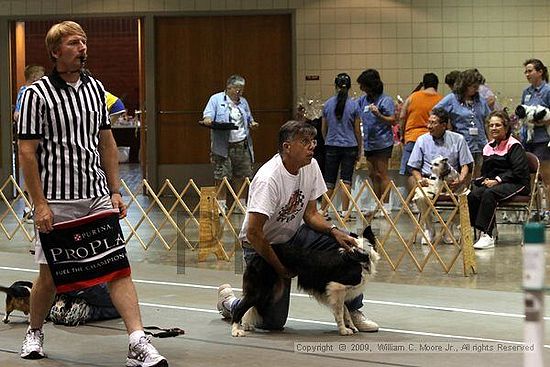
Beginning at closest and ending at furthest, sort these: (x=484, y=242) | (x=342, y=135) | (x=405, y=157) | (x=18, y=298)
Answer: (x=18, y=298) < (x=484, y=242) < (x=405, y=157) < (x=342, y=135)

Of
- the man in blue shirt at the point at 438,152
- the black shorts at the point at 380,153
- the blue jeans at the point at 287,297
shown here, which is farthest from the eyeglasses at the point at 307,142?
the black shorts at the point at 380,153

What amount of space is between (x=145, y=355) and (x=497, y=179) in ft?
16.6

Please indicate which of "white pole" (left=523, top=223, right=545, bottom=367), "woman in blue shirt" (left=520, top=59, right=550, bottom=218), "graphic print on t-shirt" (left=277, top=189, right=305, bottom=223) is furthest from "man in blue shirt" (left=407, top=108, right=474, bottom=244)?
"white pole" (left=523, top=223, right=545, bottom=367)

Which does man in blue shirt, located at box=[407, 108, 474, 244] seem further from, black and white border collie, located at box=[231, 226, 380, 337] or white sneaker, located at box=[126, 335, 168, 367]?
white sneaker, located at box=[126, 335, 168, 367]

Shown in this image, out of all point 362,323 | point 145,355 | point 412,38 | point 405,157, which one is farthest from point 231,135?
point 145,355

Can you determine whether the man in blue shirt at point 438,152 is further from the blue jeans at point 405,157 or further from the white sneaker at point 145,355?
the white sneaker at point 145,355

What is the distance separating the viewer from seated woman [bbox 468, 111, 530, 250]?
8.85 meters

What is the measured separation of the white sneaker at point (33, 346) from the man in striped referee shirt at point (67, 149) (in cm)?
38

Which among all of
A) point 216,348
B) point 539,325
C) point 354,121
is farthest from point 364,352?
point 354,121

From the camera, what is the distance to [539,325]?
277 centimetres

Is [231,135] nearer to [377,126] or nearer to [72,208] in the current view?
[377,126]

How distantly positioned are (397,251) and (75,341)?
3.90 metres

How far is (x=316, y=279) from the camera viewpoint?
537 cm

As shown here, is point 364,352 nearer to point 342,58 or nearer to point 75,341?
point 75,341
